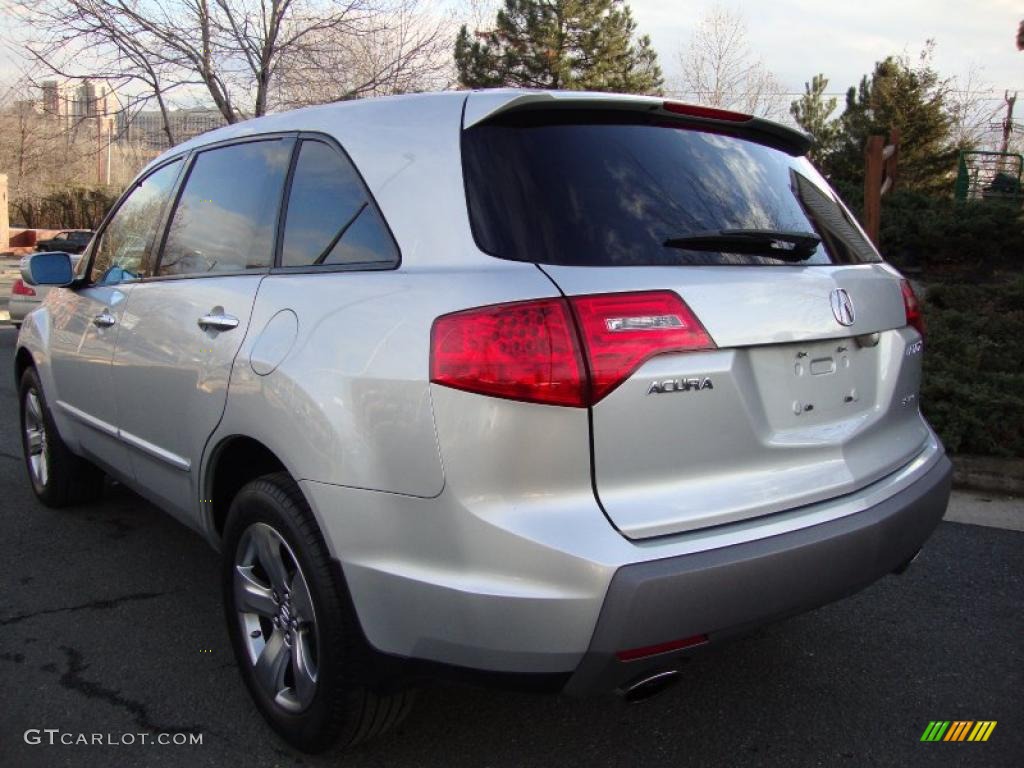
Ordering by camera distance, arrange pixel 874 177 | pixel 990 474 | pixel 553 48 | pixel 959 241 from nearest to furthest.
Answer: pixel 990 474 → pixel 874 177 → pixel 959 241 → pixel 553 48

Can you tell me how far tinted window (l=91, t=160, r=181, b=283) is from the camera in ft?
11.8

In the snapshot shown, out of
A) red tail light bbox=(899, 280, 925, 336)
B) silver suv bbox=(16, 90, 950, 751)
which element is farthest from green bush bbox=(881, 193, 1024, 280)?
silver suv bbox=(16, 90, 950, 751)

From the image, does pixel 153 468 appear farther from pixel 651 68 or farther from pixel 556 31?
pixel 651 68

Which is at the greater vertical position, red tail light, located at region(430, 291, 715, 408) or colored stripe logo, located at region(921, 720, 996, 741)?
red tail light, located at region(430, 291, 715, 408)

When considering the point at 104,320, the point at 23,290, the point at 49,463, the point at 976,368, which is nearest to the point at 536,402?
the point at 104,320

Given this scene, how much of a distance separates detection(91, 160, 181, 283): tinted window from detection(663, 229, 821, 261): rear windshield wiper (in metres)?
2.29

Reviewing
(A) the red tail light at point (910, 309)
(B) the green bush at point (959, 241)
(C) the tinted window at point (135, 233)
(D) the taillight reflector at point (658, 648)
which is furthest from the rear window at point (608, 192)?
(B) the green bush at point (959, 241)

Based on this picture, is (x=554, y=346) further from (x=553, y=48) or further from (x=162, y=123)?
(x=553, y=48)

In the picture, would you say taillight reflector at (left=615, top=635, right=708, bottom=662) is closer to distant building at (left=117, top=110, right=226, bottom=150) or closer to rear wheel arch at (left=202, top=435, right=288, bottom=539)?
rear wheel arch at (left=202, top=435, right=288, bottom=539)

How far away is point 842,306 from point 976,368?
5013 mm

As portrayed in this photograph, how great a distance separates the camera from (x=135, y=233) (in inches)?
150

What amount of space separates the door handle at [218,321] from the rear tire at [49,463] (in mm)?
2019

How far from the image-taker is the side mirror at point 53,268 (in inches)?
160

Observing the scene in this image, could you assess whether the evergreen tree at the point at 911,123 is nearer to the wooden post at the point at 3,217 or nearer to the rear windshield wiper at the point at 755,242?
the rear windshield wiper at the point at 755,242
